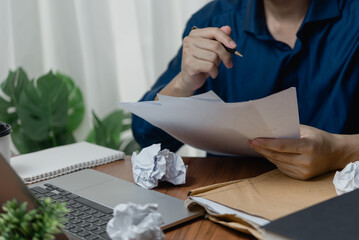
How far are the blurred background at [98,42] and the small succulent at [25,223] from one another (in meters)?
1.46

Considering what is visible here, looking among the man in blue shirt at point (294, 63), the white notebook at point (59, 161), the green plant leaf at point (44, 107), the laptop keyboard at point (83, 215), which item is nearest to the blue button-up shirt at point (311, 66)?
the man in blue shirt at point (294, 63)

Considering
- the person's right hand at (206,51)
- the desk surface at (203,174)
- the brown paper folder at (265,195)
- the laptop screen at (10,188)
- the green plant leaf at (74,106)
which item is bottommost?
the green plant leaf at (74,106)

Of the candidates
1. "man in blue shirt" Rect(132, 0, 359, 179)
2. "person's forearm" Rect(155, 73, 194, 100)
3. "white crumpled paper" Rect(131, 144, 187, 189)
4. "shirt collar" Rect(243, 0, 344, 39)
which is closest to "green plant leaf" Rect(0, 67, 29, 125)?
"man in blue shirt" Rect(132, 0, 359, 179)

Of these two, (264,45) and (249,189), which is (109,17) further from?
(249,189)

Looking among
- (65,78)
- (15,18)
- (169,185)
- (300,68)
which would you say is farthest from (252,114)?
(15,18)

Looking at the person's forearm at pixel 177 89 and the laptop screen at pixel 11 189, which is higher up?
the laptop screen at pixel 11 189

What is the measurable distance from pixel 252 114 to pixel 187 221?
0.18 meters

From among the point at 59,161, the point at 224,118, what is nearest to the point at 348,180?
the point at 224,118

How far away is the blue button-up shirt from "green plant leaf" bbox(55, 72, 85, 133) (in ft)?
2.23

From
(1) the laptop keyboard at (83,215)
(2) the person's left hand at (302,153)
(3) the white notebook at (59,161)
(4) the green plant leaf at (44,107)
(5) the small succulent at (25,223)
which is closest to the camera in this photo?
(5) the small succulent at (25,223)

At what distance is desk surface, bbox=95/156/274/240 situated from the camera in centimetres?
61

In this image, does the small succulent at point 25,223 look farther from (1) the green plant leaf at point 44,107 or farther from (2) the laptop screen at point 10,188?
(1) the green plant leaf at point 44,107

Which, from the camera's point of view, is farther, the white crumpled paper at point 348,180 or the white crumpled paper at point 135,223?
the white crumpled paper at point 348,180

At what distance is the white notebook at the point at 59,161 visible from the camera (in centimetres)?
86
